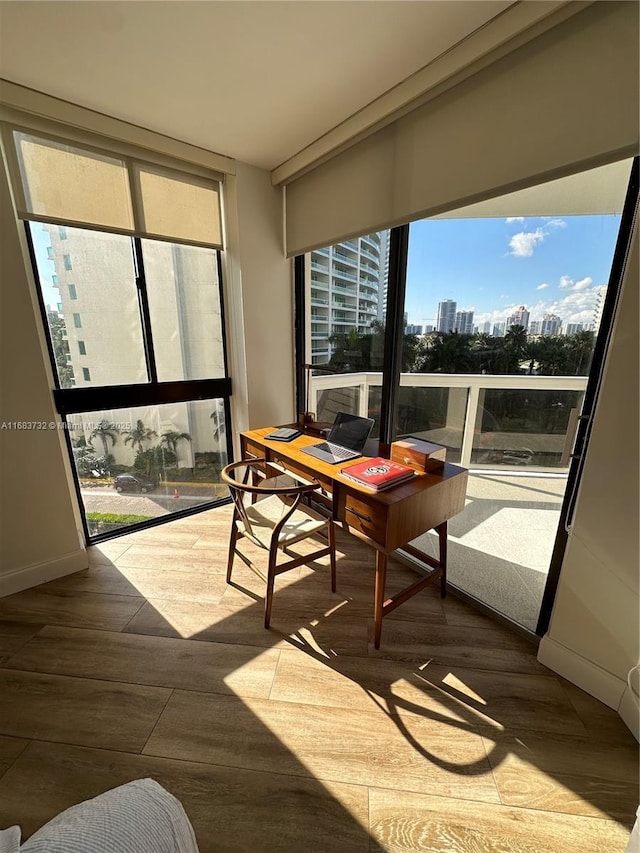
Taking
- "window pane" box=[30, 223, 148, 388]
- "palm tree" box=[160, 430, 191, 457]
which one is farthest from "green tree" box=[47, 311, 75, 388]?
"palm tree" box=[160, 430, 191, 457]

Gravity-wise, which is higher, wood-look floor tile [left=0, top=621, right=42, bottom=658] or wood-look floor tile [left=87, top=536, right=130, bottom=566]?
wood-look floor tile [left=87, top=536, right=130, bottom=566]

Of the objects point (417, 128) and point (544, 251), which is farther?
point (417, 128)

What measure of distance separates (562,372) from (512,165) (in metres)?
0.86

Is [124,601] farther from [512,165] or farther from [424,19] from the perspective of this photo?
[424,19]

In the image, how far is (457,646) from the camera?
168cm

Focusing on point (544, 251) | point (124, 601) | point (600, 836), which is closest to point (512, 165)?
point (544, 251)

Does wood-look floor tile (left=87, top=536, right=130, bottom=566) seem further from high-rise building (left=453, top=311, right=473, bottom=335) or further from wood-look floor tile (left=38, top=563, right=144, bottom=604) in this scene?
high-rise building (left=453, top=311, right=473, bottom=335)

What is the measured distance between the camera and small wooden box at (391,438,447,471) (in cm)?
171

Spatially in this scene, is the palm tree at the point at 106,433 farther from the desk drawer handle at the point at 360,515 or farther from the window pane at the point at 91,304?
the desk drawer handle at the point at 360,515

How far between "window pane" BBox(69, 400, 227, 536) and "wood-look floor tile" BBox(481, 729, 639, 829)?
2.42 m

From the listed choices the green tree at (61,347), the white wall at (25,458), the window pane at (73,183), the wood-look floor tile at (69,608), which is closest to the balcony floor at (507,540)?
the wood-look floor tile at (69,608)

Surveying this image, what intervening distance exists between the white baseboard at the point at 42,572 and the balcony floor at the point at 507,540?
2.30 m

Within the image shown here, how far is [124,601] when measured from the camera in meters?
1.95

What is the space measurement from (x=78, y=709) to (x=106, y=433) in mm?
1562
